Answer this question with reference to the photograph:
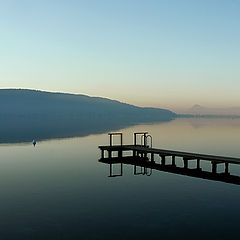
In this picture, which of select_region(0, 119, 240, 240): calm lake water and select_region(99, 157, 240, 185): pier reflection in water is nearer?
select_region(0, 119, 240, 240): calm lake water

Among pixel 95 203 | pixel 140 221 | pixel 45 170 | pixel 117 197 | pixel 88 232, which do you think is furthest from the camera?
pixel 45 170

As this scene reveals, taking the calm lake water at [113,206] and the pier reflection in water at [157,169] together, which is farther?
the pier reflection in water at [157,169]

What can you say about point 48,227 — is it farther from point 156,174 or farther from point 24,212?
point 156,174

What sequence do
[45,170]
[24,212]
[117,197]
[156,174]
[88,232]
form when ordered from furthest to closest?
[45,170] → [156,174] → [117,197] → [24,212] → [88,232]

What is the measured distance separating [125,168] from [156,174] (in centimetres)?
460

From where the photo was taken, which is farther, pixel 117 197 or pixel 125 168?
pixel 125 168

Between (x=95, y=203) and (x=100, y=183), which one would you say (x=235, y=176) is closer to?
(x=100, y=183)

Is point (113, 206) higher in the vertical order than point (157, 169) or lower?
Answer: lower

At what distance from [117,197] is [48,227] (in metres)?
7.33

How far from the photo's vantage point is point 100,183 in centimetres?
2964

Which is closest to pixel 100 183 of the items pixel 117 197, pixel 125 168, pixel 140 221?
pixel 117 197

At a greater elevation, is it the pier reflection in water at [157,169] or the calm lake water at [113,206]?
the pier reflection in water at [157,169]

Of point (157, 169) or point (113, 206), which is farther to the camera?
point (157, 169)

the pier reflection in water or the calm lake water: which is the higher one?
the pier reflection in water
